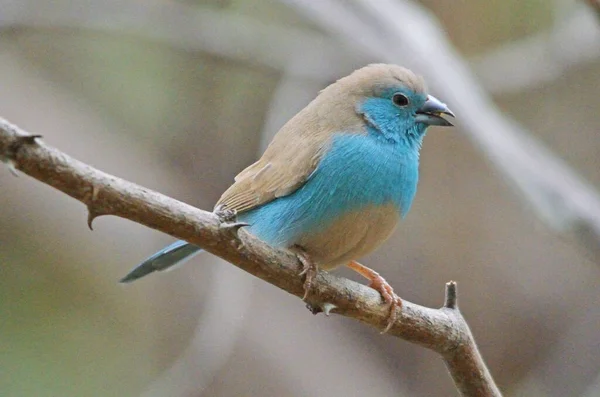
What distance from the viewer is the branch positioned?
6.99 ft

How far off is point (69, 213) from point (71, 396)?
1486mm

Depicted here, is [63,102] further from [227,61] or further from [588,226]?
[588,226]

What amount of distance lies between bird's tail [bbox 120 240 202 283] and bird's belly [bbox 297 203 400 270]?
2.11 feet

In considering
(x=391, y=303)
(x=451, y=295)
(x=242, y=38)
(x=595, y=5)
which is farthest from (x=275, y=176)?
(x=242, y=38)

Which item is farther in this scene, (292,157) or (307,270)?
(292,157)

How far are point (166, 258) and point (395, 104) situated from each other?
4.01ft

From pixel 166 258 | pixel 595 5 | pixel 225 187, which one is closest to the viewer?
pixel 595 5

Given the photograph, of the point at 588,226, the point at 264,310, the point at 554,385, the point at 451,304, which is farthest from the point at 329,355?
the point at 451,304

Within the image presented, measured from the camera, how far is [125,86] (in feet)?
22.6

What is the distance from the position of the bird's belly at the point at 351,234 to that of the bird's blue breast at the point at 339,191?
21mm

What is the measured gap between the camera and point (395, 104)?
3949 millimetres

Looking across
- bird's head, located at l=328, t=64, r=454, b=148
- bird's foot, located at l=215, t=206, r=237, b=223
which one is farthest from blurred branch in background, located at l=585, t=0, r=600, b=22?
bird's foot, located at l=215, t=206, r=237, b=223

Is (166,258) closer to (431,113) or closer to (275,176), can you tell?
(275,176)

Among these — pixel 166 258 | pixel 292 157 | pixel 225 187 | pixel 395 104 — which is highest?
pixel 395 104
